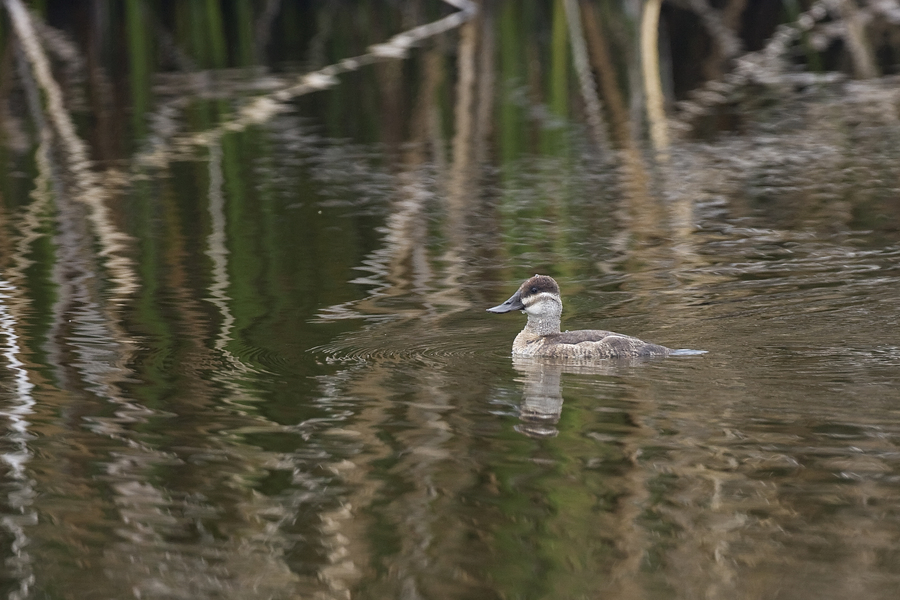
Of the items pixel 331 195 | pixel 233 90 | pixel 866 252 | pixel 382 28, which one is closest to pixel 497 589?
pixel 866 252

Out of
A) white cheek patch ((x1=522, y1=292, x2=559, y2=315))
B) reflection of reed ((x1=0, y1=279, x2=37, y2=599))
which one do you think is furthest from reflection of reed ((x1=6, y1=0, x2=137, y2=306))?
white cheek patch ((x1=522, y1=292, x2=559, y2=315))

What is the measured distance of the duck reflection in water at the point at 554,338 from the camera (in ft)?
25.2

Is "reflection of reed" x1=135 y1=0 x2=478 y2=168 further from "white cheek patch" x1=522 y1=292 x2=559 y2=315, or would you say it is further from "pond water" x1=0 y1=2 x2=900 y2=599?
"white cheek patch" x1=522 y1=292 x2=559 y2=315

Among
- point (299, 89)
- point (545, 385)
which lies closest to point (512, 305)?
→ point (545, 385)

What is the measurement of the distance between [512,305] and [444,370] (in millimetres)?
956

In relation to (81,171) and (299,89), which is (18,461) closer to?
(81,171)

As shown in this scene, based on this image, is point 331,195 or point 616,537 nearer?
point 616,537

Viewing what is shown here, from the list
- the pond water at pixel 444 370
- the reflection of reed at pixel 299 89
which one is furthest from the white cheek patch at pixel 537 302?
the reflection of reed at pixel 299 89

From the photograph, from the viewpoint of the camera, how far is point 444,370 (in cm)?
750

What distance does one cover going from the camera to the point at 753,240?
10680mm

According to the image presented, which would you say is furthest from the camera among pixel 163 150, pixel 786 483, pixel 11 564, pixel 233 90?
pixel 233 90

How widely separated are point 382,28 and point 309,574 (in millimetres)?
21937

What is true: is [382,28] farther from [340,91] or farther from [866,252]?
[866,252]

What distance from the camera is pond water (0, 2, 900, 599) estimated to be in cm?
500
